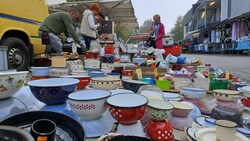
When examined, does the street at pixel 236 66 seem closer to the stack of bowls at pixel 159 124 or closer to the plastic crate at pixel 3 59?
the stack of bowls at pixel 159 124

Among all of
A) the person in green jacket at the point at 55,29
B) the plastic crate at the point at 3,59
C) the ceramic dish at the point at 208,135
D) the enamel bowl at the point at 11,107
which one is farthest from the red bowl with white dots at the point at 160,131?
the person in green jacket at the point at 55,29

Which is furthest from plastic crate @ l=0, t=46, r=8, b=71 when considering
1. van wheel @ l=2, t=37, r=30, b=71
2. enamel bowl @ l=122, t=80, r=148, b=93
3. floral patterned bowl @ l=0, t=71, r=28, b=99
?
van wheel @ l=2, t=37, r=30, b=71

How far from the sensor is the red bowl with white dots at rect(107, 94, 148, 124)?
699 mm

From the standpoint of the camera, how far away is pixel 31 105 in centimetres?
88

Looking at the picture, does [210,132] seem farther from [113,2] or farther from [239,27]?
[239,27]

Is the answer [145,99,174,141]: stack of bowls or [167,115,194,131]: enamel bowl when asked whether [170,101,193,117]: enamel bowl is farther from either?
[145,99,174,141]: stack of bowls

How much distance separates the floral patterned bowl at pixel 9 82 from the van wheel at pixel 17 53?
239 cm

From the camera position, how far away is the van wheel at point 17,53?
9.78 feet

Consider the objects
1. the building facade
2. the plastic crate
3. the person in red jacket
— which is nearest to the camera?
the plastic crate

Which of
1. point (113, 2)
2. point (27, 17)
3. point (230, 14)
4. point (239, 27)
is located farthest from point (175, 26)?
point (27, 17)

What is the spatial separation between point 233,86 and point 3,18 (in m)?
3.00

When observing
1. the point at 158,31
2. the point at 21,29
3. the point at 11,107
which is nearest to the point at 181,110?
the point at 11,107

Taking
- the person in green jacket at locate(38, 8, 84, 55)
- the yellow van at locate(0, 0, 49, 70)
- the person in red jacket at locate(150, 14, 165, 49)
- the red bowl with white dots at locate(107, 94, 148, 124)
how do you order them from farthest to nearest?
1. the person in red jacket at locate(150, 14, 165, 49)
2. the person in green jacket at locate(38, 8, 84, 55)
3. the yellow van at locate(0, 0, 49, 70)
4. the red bowl with white dots at locate(107, 94, 148, 124)

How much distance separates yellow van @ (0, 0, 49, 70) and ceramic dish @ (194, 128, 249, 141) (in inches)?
105
